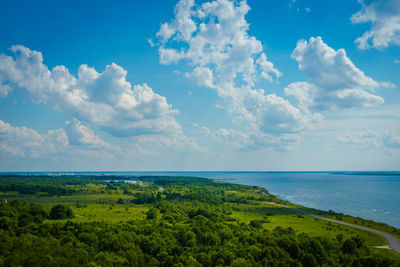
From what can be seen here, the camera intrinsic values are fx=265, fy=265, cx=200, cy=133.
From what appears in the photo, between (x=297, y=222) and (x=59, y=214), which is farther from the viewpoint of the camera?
(x=297, y=222)

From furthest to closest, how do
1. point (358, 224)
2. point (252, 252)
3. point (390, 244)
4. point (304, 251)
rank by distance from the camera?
1. point (358, 224)
2. point (390, 244)
3. point (304, 251)
4. point (252, 252)

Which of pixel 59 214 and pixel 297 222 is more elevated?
pixel 59 214

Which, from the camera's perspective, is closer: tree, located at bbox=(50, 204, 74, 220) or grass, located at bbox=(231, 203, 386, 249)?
grass, located at bbox=(231, 203, 386, 249)

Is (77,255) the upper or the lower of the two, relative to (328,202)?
upper

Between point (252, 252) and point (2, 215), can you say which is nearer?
point (252, 252)

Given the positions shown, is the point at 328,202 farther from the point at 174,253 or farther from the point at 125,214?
the point at 174,253

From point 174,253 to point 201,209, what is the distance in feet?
207

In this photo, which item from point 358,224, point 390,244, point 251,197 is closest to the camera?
point 390,244

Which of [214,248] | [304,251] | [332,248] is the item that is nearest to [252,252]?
[214,248]

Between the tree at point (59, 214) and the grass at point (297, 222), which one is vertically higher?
the tree at point (59, 214)

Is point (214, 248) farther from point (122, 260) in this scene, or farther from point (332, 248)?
point (332, 248)

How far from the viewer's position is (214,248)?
198 ft

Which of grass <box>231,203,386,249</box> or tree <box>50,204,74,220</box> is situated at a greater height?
tree <box>50,204,74,220</box>

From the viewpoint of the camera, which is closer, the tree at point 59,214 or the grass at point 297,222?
the grass at point 297,222
